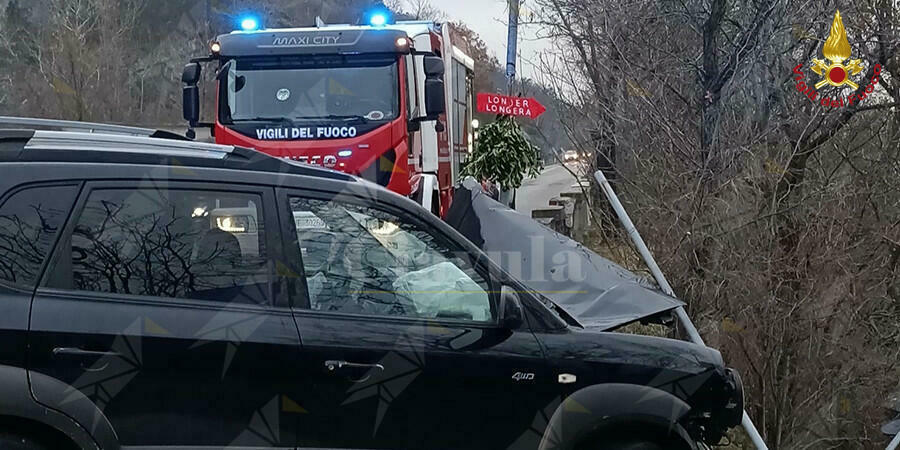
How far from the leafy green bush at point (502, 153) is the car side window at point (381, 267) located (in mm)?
12915

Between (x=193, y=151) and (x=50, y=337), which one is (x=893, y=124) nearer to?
(x=193, y=151)

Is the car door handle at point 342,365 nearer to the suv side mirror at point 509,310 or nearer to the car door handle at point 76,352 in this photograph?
the suv side mirror at point 509,310

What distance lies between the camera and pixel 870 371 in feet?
21.4

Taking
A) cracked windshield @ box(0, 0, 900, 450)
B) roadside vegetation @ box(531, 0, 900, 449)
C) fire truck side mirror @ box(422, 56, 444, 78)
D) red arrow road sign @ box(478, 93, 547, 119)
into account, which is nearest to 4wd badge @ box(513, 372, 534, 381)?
cracked windshield @ box(0, 0, 900, 450)

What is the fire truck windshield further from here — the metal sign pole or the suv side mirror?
the suv side mirror

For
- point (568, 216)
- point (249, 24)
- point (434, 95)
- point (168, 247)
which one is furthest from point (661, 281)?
point (568, 216)

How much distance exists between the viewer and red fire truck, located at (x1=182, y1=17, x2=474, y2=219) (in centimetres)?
1015

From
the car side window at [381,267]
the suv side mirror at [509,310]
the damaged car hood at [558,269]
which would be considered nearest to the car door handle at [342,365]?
the car side window at [381,267]

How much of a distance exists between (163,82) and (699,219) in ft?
216

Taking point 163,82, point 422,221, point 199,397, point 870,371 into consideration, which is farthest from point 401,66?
point 163,82

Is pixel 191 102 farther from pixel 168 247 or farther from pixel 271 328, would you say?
pixel 271 328

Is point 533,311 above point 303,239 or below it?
below

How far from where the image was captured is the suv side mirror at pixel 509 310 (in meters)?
Answer: 3.77

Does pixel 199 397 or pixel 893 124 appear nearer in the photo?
pixel 199 397
